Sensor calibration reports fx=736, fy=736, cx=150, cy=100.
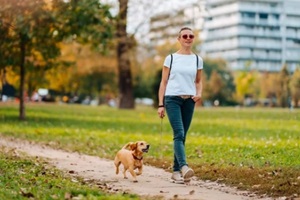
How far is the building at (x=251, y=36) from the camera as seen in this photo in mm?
149625

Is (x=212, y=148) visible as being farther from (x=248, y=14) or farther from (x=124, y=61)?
(x=248, y=14)

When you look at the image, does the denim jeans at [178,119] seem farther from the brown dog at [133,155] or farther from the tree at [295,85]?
the tree at [295,85]

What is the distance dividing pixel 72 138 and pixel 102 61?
123ft

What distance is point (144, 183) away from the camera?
11242mm

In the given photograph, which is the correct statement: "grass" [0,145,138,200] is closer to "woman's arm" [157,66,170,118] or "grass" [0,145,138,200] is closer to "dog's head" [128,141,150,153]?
"dog's head" [128,141,150,153]

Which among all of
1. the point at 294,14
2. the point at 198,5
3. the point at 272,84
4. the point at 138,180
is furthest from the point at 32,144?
the point at 294,14

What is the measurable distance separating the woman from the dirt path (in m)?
0.44

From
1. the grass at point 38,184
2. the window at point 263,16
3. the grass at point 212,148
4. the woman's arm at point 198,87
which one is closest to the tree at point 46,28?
the grass at point 212,148

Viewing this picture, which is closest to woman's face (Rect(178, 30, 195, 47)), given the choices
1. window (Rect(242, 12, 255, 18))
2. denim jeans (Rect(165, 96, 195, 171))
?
denim jeans (Rect(165, 96, 195, 171))

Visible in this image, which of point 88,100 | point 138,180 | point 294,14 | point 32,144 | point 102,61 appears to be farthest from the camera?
point 294,14

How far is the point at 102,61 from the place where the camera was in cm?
5941

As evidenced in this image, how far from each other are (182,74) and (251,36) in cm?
14850

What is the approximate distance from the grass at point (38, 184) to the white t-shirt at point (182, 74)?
2.00 meters

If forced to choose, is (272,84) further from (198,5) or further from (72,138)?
(72,138)
